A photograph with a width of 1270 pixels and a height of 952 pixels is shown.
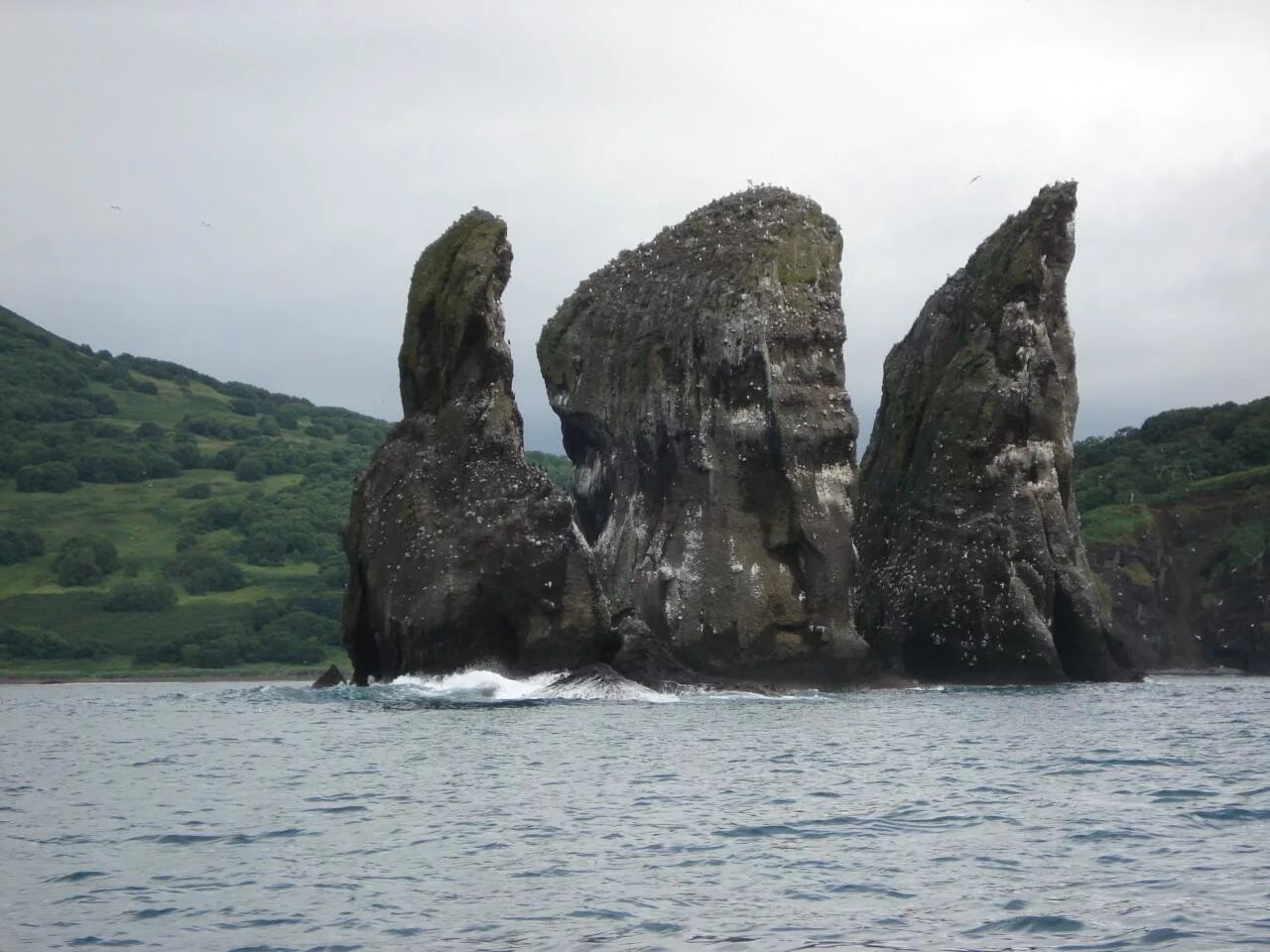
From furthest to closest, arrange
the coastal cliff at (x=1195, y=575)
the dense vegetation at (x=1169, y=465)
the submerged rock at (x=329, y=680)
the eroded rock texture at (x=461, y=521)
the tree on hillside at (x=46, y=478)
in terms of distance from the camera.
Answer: the tree on hillside at (x=46, y=478) → the dense vegetation at (x=1169, y=465) → the coastal cliff at (x=1195, y=575) → the submerged rock at (x=329, y=680) → the eroded rock texture at (x=461, y=521)

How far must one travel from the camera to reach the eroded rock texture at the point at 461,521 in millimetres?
60781

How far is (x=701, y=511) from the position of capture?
7350 cm

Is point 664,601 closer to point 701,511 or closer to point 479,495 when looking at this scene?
point 701,511

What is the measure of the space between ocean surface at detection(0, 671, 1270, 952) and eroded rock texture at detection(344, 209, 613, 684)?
1599 cm

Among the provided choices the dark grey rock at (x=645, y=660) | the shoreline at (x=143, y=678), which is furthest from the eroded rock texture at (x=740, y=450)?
the shoreline at (x=143, y=678)

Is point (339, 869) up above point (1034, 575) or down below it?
below

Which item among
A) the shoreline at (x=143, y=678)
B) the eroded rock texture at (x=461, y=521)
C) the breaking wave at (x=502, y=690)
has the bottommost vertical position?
the breaking wave at (x=502, y=690)

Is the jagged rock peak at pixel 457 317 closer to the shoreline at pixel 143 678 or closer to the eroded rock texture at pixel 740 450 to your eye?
the eroded rock texture at pixel 740 450

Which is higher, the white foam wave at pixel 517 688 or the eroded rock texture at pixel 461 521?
the eroded rock texture at pixel 461 521

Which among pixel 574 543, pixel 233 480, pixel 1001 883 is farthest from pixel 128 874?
pixel 233 480

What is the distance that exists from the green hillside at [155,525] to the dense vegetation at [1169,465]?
166 ft

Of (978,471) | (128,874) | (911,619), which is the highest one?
(978,471)

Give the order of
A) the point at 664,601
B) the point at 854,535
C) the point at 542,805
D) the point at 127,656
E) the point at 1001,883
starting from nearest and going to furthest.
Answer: the point at 1001,883
the point at 542,805
the point at 664,601
the point at 854,535
the point at 127,656

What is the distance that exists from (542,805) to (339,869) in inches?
261
